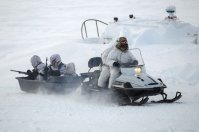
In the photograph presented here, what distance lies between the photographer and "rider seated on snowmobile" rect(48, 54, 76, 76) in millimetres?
13500

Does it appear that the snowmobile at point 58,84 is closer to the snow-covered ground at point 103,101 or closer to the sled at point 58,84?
the sled at point 58,84

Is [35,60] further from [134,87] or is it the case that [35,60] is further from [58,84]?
[134,87]

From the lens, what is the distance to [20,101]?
39.5 ft

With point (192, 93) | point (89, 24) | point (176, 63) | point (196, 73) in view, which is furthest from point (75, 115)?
point (89, 24)

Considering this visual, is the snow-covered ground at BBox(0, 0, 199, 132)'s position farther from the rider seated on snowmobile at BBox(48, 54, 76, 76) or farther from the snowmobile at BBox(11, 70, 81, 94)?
the rider seated on snowmobile at BBox(48, 54, 76, 76)

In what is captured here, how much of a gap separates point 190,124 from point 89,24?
1352 inches

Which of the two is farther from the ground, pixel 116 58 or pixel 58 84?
pixel 116 58

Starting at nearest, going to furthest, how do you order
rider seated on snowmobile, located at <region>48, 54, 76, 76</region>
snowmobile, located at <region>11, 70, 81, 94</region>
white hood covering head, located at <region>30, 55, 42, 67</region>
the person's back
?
1. the person's back
2. snowmobile, located at <region>11, 70, 81, 94</region>
3. rider seated on snowmobile, located at <region>48, 54, 76, 76</region>
4. white hood covering head, located at <region>30, 55, 42, 67</region>

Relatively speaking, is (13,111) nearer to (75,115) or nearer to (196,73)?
(75,115)

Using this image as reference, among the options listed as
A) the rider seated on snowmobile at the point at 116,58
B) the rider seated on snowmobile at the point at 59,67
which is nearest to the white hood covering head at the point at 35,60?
the rider seated on snowmobile at the point at 59,67

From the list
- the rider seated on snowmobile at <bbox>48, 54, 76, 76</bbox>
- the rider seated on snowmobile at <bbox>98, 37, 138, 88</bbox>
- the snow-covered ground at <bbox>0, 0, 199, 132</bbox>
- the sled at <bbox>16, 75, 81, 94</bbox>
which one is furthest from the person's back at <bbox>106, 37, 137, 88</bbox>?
the rider seated on snowmobile at <bbox>48, 54, 76, 76</bbox>

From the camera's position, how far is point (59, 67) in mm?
13734

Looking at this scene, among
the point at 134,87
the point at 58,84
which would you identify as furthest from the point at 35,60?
the point at 134,87

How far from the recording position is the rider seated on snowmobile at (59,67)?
13500 millimetres
